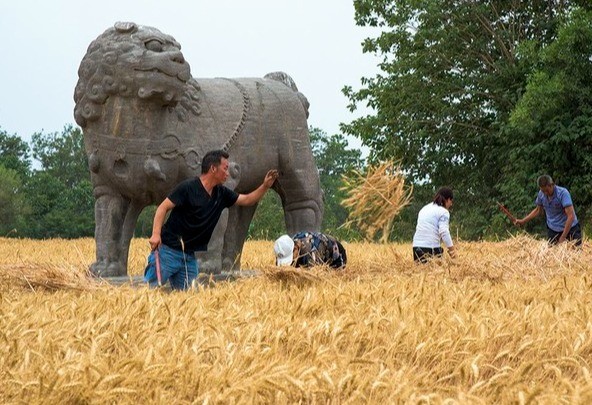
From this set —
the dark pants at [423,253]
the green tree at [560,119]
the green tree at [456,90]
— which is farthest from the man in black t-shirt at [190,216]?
the green tree at [456,90]

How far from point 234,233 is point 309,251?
107 inches

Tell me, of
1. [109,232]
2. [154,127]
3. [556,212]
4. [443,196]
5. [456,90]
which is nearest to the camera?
[154,127]

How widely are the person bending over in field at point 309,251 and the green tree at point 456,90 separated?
1678 centimetres

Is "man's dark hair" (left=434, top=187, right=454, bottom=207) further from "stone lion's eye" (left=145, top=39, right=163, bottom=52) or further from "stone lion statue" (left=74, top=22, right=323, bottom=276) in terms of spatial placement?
"stone lion's eye" (left=145, top=39, right=163, bottom=52)

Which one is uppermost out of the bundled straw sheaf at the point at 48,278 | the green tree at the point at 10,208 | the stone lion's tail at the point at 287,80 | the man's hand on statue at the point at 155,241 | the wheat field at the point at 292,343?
the stone lion's tail at the point at 287,80

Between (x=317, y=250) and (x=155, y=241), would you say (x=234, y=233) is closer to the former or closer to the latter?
(x=317, y=250)

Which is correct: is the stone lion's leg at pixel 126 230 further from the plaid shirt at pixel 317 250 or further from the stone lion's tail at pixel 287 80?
the stone lion's tail at pixel 287 80

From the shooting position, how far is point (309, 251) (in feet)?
31.9

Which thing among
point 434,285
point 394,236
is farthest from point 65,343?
point 394,236

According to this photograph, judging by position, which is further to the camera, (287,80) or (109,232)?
(287,80)

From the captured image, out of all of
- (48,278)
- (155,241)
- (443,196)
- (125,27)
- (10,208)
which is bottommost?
(48,278)

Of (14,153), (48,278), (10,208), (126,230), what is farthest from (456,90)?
(14,153)

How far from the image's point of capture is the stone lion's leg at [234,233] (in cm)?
1220

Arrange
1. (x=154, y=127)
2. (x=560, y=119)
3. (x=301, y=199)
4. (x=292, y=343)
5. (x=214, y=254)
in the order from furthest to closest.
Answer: (x=560, y=119) → (x=301, y=199) → (x=214, y=254) → (x=154, y=127) → (x=292, y=343)
